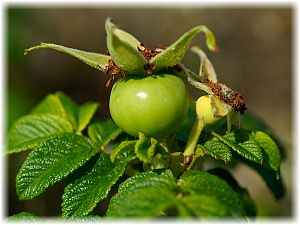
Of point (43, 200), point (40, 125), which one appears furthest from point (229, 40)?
point (40, 125)

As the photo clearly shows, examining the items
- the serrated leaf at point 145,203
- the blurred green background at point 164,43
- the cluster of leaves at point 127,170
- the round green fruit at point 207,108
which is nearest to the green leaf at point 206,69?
the round green fruit at point 207,108

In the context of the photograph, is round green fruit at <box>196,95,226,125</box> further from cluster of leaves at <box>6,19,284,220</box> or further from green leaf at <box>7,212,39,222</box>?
green leaf at <box>7,212,39,222</box>

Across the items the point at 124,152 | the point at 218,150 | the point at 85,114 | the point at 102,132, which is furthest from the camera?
the point at 85,114

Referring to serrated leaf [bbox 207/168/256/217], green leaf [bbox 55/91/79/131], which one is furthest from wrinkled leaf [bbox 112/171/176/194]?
green leaf [bbox 55/91/79/131]

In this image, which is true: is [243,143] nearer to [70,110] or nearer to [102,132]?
[102,132]

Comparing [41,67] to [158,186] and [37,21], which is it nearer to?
[37,21]

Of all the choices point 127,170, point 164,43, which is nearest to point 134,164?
point 127,170
